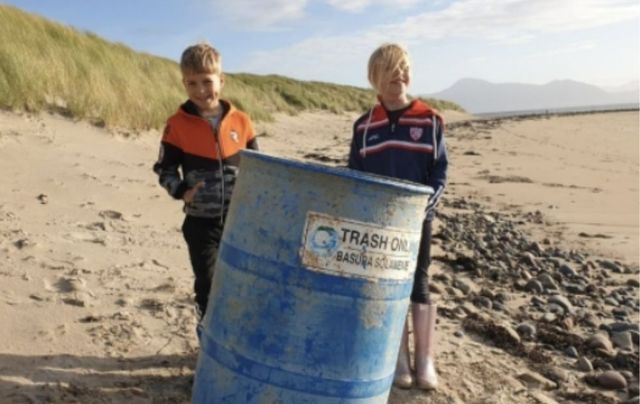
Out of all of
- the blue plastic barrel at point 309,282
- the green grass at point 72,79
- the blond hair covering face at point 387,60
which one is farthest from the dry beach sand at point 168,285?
the blond hair covering face at point 387,60

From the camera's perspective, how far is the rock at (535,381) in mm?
3691

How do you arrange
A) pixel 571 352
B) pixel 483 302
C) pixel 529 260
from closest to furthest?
1. pixel 571 352
2. pixel 483 302
3. pixel 529 260

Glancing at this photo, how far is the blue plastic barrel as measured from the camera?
7.43ft

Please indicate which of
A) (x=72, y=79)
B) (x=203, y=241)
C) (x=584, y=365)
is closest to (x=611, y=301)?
(x=584, y=365)

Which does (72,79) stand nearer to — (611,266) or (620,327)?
(611,266)

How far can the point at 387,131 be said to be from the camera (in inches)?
129

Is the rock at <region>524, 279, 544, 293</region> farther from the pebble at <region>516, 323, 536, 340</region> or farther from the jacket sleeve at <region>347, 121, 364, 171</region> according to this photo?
the jacket sleeve at <region>347, 121, 364, 171</region>

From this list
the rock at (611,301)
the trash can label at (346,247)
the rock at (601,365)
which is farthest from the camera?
the rock at (611,301)

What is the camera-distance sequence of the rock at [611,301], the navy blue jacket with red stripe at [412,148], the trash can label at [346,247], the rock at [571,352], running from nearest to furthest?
the trash can label at [346,247] < the navy blue jacket with red stripe at [412,148] < the rock at [571,352] < the rock at [611,301]

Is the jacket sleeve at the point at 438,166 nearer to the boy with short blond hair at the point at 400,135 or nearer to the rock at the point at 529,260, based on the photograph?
the boy with short blond hair at the point at 400,135

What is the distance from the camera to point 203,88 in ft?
10.4

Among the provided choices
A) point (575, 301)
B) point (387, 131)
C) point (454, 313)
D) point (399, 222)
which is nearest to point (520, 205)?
point (575, 301)

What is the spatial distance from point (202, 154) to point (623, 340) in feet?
9.55

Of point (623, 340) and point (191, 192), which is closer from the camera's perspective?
point (191, 192)
